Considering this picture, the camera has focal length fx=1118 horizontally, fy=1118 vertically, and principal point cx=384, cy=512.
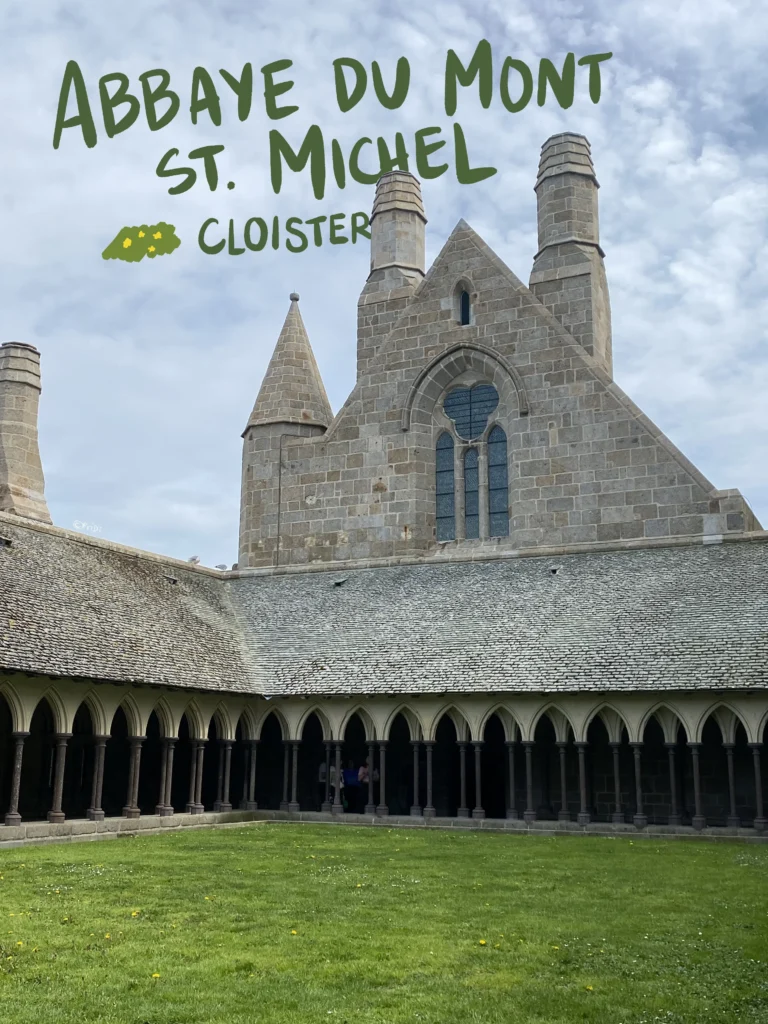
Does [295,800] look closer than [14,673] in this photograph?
No

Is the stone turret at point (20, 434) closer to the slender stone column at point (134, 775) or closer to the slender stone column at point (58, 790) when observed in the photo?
the slender stone column at point (134, 775)

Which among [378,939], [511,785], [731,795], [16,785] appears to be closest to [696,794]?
[731,795]

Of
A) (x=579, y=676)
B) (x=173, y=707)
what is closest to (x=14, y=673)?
(x=173, y=707)

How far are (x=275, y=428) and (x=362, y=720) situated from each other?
496 inches

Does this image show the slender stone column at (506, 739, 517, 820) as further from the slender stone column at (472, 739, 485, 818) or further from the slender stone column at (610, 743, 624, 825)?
the slender stone column at (610, 743, 624, 825)

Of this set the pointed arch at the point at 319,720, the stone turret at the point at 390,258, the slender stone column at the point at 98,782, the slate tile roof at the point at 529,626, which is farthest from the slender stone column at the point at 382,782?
the stone turret at the point at 390,258

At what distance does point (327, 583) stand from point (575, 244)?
12786 mm

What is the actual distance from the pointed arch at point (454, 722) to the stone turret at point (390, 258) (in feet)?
44.0

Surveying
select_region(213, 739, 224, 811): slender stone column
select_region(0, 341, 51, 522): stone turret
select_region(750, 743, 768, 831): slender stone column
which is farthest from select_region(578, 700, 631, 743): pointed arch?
select_region(0, 341, 51, 522): stone turret

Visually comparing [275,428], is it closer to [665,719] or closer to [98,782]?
[98,782]

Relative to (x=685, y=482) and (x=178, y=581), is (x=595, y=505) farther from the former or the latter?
(x=178, y=581)

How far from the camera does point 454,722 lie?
84.9ft

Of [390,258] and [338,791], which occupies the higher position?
[390,258]

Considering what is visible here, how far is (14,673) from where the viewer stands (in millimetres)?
20781
